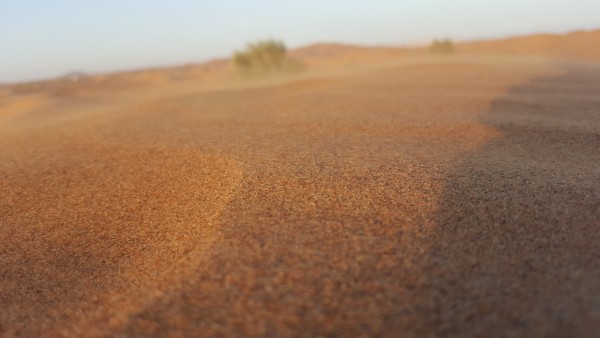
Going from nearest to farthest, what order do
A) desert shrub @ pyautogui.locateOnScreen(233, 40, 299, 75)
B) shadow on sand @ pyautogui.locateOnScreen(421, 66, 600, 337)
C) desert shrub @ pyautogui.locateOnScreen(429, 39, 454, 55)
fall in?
shadow on sand @ pyautogui.locateOnScreen(421, 66, 600, 337), desert shrub @ pyautogui.locateOnScreen(233, 40, 299, 75), desert shrub @ pyautogui.locateOnScreen(429, 39, 454, 55)

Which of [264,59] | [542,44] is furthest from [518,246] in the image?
[542,44]

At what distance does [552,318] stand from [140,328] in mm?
1128

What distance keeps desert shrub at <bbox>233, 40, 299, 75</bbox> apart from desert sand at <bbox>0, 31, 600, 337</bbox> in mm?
15339

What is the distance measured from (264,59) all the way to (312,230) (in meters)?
18.1

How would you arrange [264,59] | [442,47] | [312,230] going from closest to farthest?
[312,230], [264,59], [442,47]

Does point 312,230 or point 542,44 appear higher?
point 542,44

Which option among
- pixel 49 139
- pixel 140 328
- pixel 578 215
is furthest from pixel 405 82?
pixel 140 328

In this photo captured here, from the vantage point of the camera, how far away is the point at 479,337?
111cm

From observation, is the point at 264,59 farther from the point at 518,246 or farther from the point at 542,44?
the point at 542,44

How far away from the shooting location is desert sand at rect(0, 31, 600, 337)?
1.24 m

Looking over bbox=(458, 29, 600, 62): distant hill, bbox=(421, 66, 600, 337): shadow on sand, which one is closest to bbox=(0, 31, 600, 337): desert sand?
bbox=(421, 66, 600, 337): shadow on sand

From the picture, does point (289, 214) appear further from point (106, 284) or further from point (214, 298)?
point (106, 284)

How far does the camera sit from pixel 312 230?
173 cm

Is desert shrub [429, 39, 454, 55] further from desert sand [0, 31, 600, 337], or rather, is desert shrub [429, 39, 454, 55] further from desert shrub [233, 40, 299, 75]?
desert sand [0, 31, 600, 337]
